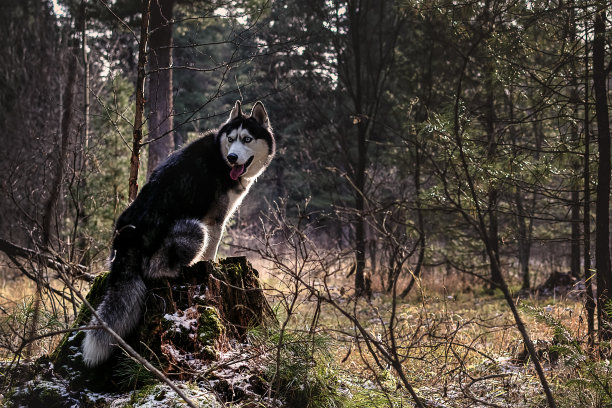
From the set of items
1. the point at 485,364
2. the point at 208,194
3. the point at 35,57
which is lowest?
the point at 485,364

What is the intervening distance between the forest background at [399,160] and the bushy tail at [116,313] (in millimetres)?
327

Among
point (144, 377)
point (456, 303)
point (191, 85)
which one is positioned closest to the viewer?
point (144, 377)

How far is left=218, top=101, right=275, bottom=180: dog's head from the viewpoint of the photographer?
4.63 metres

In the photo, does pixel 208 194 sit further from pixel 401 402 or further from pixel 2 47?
pixel 2 47

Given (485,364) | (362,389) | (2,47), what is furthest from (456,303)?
(2,47)

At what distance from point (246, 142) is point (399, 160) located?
9850 mm

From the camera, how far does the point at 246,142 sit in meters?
4.91

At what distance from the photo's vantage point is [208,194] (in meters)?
4.42

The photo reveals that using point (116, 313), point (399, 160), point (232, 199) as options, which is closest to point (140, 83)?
point (232, 199)

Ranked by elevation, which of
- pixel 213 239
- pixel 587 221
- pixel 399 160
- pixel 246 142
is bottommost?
pixel 213 239

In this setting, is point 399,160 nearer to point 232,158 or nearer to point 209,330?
point 232,158

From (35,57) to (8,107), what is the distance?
61.7 inches

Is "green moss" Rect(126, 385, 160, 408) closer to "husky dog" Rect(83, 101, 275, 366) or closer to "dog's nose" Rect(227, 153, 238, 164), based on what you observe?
"husky dog" Rect(83, 101, 275, 366)

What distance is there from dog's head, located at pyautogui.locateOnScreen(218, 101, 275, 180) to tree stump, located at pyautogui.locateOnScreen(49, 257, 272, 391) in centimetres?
99
